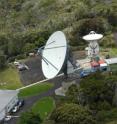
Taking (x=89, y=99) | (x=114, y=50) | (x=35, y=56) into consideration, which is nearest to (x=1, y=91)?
(x=89, y=99)

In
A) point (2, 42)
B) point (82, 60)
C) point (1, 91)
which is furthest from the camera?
point (2, 42)

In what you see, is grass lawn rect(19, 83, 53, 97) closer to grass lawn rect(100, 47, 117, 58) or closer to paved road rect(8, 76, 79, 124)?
paved road rect(8, 76, 79, 124)

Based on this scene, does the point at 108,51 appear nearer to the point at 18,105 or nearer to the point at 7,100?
the point at 18,105

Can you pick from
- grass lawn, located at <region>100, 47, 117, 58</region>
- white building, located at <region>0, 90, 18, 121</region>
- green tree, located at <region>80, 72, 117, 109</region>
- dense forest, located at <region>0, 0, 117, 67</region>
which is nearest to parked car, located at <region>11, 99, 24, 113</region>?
white building, located at <region>0, 90, 18, 121</region>

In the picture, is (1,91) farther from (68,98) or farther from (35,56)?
(35,56)

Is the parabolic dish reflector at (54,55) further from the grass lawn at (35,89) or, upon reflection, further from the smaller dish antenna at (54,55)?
the grass lawn at (35,89)

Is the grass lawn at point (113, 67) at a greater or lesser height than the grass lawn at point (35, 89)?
greater

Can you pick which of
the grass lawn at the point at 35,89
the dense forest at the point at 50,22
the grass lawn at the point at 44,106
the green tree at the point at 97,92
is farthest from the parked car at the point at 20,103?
the dense forest at the point at 50,22
